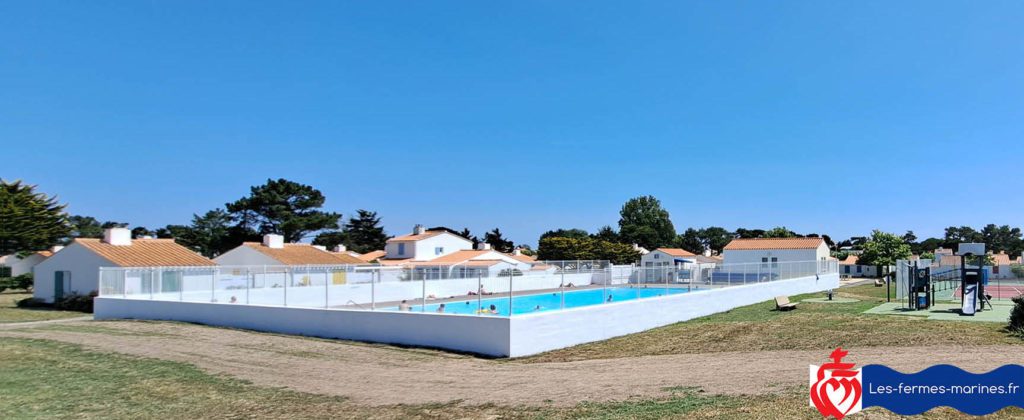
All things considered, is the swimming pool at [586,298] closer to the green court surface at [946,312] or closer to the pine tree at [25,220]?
the green court surface at [946,312]

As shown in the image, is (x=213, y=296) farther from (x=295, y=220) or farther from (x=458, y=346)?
(x=295, y=220)

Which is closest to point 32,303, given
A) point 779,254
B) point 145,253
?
point 145,253

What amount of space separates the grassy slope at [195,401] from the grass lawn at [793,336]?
5747 millimetres

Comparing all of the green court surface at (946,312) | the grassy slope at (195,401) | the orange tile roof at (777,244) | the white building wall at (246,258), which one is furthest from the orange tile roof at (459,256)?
the grassy slope at (195,401)

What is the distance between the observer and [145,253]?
115 ft

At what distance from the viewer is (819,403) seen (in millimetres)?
7727

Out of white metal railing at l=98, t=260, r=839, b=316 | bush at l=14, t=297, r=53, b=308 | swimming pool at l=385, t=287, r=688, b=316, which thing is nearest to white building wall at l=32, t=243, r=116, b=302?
bush at l=14, t=297, r=53, b=308

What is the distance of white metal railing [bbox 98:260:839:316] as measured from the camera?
82.8 feet

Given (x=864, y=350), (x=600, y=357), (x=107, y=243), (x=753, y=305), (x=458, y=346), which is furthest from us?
(x=107, y=243)

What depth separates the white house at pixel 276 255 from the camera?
43844mm

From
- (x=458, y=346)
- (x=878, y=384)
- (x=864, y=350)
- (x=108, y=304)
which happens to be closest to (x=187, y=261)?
(x=108, y=304)

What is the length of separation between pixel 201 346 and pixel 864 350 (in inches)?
629

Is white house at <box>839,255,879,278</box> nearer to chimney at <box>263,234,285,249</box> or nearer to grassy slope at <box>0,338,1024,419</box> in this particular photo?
chimney at <box>263,234,285,249</box>

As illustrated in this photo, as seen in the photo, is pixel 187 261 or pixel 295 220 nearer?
pixel 187 261
